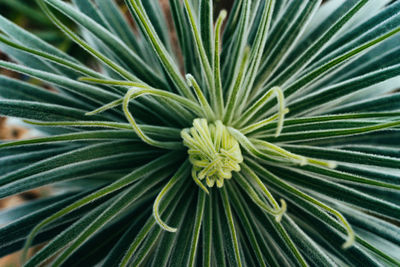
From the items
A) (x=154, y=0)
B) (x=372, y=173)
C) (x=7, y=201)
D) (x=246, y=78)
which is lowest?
(x=372, y=173)

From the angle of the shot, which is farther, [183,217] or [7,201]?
[7,201]

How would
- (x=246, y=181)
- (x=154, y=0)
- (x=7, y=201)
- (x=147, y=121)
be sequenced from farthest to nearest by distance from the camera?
(x=7, y=201) < (x=154, y=0) < (x=147, y=121) < (x=246, y=181)

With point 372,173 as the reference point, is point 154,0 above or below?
above

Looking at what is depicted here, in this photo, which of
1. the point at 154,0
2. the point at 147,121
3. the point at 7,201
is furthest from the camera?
the point at 7,201

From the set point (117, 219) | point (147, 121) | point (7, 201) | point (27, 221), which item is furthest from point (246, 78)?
point (7, 201)

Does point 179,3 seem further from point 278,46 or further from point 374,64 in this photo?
point 374,64
